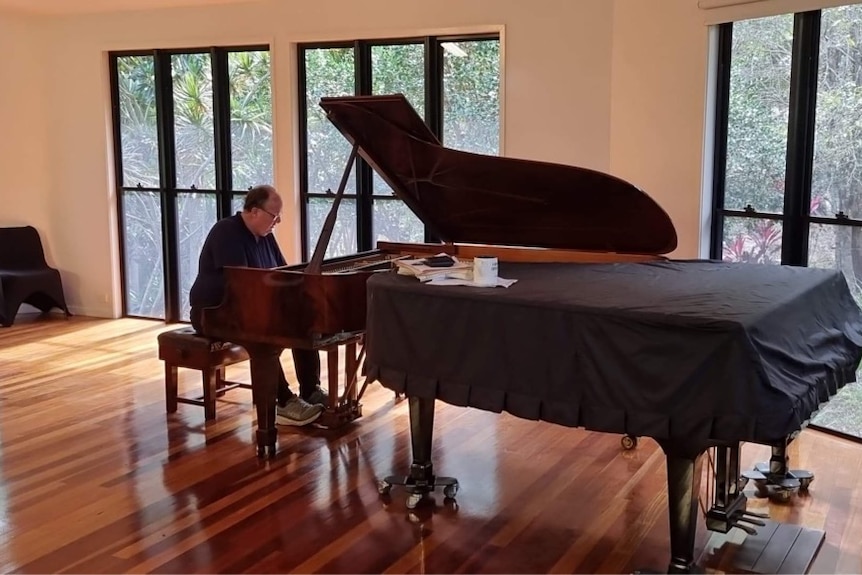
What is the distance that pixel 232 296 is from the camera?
4074 mm

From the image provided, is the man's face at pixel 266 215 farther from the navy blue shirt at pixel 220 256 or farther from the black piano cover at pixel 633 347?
the black piano cover at pixel 633 347

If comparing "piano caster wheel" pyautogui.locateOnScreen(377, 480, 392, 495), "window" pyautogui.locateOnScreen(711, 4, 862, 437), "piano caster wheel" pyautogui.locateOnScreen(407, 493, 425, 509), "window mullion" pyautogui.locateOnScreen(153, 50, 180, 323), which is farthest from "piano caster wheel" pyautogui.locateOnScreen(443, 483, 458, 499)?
"window mullion" pyautogui.locateOnScreen(153, 50, 180, 323)

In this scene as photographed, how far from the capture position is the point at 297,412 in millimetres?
4742

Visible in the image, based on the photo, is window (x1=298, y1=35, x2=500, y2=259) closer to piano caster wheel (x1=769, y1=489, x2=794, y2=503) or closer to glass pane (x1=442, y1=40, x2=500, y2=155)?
glass pane (x1=442, y1=40, x2=500, y2=155)

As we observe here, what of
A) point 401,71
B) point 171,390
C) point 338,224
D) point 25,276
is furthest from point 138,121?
point 171,390

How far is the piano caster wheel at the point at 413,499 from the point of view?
367cm

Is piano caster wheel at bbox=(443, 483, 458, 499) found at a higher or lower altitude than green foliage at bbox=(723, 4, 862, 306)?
lower

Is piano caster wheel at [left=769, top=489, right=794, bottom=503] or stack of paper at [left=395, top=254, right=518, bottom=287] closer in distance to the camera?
stack of paper at [left=395, top=254, right=518, bottom=287]

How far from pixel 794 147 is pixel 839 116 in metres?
0.26

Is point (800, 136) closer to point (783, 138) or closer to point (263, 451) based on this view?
point (783, 138)

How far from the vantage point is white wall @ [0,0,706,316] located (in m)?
5.16

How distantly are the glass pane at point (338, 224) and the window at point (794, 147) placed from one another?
2761 millimetres

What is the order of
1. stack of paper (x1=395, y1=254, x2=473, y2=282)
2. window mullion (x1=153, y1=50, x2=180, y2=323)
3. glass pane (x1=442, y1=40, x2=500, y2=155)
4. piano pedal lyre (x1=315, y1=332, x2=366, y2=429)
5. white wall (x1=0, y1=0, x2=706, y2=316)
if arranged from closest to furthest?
stack of paper (x1=395, y1=254, x2=473, y2=282)
piano pedal lyre (x1=315, y1=332, x2=366, y2=429)
white wall (x1=0, y1=0, x2=706, y2=316)
glass pane (x1=442, y1=40, x2=500, y2=155)
window mullion (x1=153, y1=50, x2=180, y2=323)

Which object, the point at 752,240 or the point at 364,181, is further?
the point at 364,181
